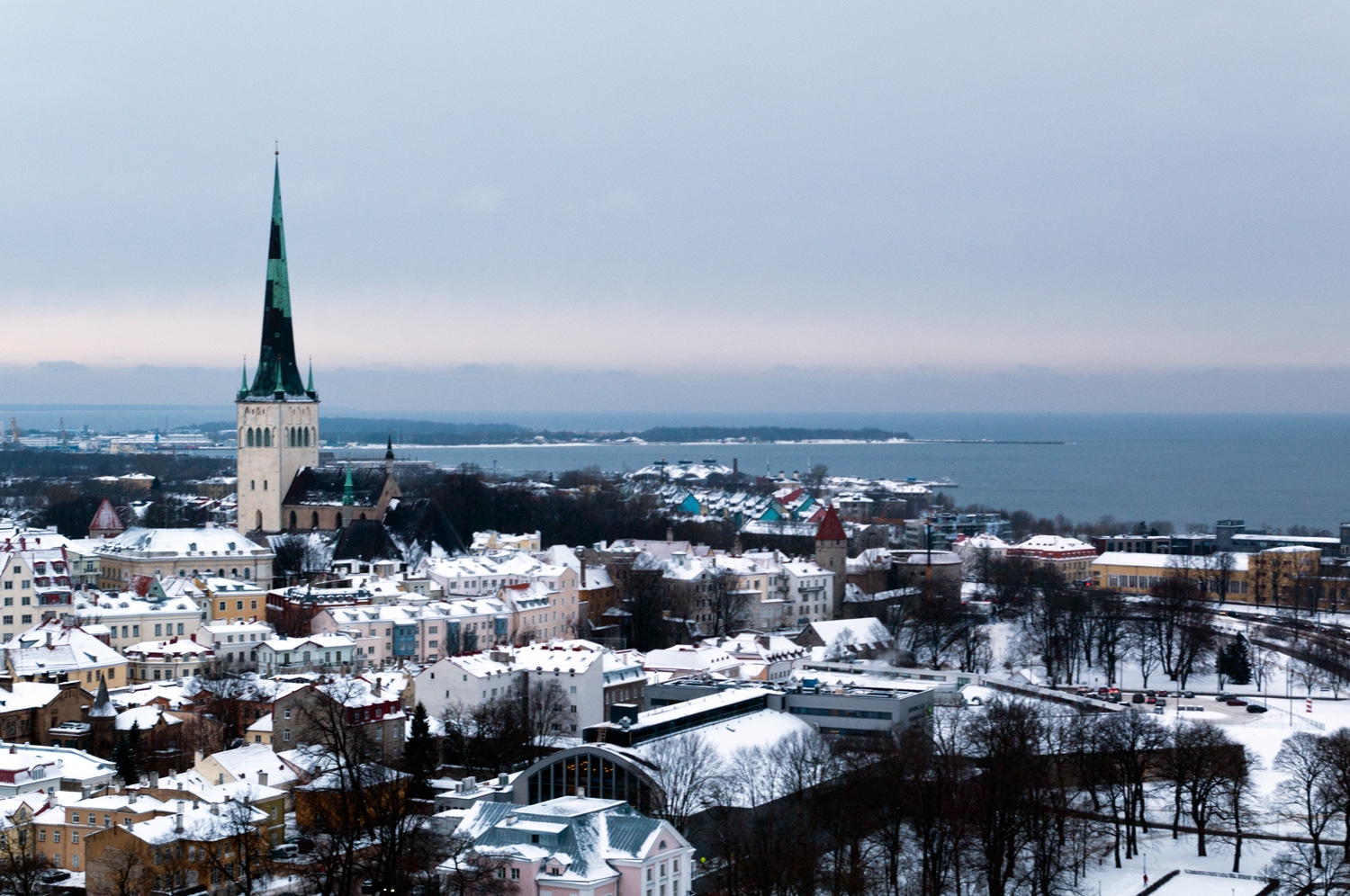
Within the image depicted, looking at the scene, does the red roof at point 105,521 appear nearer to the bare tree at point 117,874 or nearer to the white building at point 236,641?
the white building at point 236,641

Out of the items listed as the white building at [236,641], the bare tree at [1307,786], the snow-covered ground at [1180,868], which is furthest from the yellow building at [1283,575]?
the white building at [236,641]

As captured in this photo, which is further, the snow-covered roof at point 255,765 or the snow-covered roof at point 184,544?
the snow-covered roof at point 184,544

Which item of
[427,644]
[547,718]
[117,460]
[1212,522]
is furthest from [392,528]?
[117,460]

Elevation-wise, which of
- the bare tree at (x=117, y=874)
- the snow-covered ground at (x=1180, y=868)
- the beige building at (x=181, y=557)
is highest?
the beige building at (x=181, y=557)

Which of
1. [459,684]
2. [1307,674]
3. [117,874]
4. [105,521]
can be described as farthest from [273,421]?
[117,874]

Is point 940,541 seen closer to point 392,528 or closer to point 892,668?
point 392,528

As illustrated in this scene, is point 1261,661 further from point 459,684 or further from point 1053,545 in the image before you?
point 1053,545

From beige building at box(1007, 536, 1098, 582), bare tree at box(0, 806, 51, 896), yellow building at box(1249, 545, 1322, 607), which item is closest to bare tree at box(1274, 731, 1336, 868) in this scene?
bare tree at box(0, 806, 51, 896)
